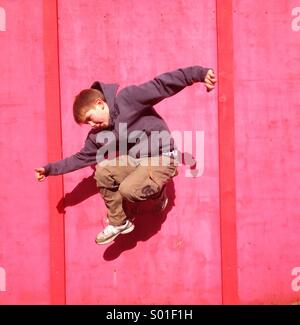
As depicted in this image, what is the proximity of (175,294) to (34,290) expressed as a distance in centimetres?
94

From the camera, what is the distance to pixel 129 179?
125 inches

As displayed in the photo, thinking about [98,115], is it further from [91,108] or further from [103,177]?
[103,177]

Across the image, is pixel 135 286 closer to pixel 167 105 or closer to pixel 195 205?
pixel 195 205

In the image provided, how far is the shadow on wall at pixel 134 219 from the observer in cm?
360

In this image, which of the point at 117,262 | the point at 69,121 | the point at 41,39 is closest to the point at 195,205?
the point at 117,262

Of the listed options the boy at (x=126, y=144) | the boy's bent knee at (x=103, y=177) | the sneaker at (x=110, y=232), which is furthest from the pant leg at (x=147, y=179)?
the sneaker at (x=110, y=232)

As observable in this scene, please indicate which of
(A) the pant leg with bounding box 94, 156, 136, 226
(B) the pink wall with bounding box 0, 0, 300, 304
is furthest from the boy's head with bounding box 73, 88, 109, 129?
(B) the pink wall with bounding box 0, 0, 300, 304

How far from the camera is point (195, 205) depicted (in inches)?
142

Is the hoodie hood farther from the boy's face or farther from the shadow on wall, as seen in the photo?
the shadow on wall

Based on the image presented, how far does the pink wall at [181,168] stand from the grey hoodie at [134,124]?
0.23 meters

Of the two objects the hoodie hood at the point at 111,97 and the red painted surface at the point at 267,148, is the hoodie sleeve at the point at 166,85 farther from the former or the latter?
the red painted surface at the point at 267,148

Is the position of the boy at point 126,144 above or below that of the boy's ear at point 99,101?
below

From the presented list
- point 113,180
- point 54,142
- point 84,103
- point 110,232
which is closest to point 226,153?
point 113,180

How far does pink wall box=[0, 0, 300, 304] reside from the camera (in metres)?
3.53
